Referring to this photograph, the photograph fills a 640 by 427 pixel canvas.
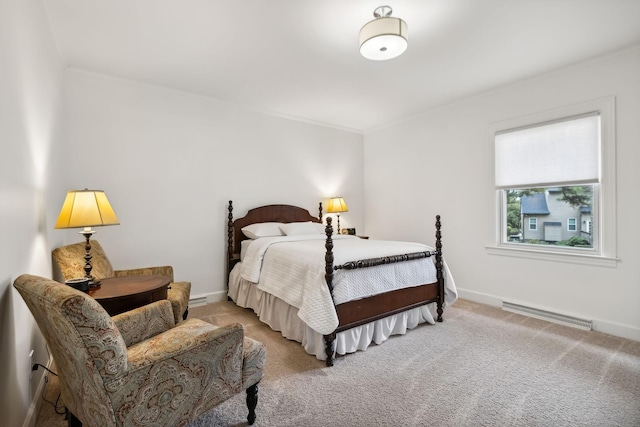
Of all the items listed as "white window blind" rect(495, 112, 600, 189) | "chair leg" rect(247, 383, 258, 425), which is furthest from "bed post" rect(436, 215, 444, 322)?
"chair leg" rect(247, 383, 258, 425)

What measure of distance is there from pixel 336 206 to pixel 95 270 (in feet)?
10.6

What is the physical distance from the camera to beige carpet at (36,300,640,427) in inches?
70.2

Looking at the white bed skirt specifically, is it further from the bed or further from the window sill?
the window sill

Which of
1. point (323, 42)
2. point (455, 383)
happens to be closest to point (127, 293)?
point (455, 383)

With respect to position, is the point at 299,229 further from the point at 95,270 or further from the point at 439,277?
the point at 95,270

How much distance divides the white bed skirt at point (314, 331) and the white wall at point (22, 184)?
1.74 m

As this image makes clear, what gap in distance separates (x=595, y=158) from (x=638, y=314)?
4.96ft

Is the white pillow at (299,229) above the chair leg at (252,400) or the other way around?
above

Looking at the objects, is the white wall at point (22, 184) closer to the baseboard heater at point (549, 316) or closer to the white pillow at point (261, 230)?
the white pillow at point (261, 230)

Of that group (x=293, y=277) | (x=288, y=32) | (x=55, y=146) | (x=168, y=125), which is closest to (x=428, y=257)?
(x=293, y=277)

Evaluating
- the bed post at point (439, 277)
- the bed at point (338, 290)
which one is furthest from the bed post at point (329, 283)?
the bed post at point (439, 277)

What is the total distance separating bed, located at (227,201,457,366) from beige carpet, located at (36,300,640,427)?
15cm

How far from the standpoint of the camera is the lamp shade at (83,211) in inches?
82.8

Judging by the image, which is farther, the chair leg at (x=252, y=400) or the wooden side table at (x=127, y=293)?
the wooden side table at (x=127, y=293)
